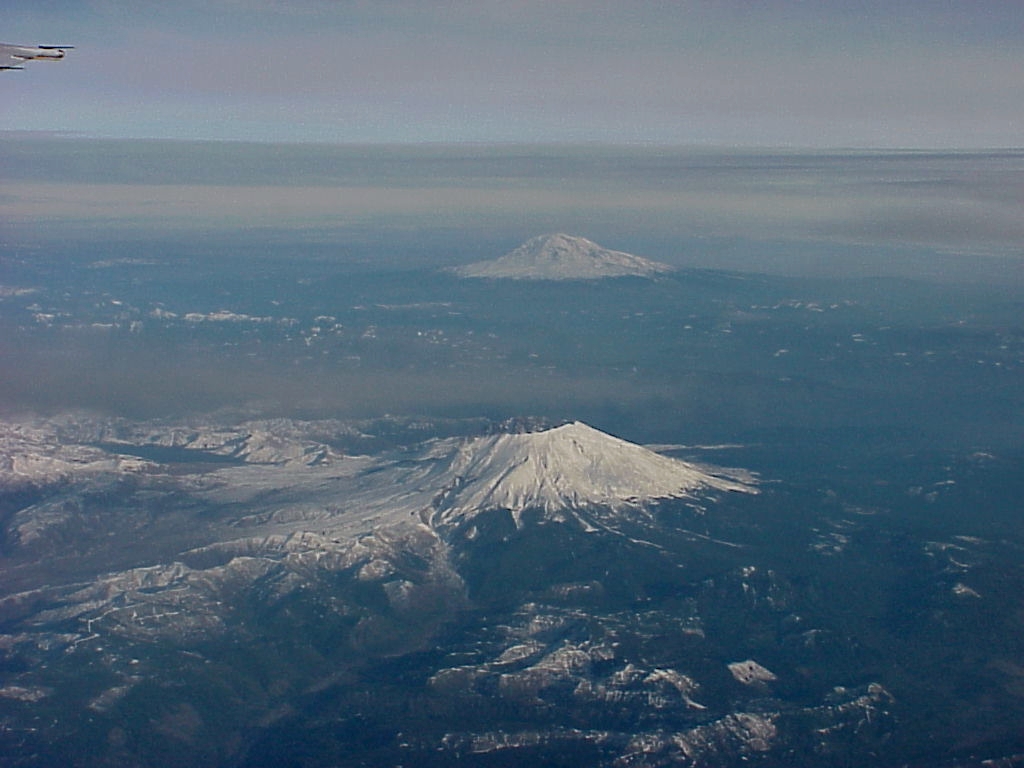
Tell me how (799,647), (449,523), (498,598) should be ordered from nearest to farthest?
(799,647), (498,598), (449,523)

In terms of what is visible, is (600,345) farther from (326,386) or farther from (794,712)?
(794,712)

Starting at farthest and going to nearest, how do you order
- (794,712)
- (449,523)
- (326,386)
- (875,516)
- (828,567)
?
(326,386)
(875,516)
(449,523)
(828,567)
(794,712)

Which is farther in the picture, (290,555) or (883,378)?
(883,378)

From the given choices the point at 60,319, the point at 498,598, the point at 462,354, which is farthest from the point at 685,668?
the point at 60,319

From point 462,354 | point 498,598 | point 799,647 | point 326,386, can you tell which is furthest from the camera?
point 462,354

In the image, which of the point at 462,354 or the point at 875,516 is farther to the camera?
the point at 462,354

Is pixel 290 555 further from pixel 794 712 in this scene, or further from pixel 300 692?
pixel 794 712

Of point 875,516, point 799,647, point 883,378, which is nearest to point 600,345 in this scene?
point 883,378
